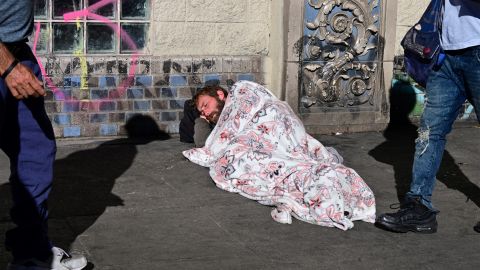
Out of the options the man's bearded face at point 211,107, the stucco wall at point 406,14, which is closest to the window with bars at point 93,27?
the man's bearded face at point 211,107

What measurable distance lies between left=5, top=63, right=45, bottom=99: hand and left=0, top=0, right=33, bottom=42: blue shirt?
14 cm

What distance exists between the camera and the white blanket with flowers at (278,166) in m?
5.53

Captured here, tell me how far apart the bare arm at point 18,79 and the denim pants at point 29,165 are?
214mm

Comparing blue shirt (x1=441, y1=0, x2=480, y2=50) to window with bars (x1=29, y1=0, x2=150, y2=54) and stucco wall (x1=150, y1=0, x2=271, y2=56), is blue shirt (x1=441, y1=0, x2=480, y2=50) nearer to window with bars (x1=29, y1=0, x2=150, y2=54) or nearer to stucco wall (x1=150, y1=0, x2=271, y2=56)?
stucco wall (x1=150, y1=0, x2=271, y2=56)

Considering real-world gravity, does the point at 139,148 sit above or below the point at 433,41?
below

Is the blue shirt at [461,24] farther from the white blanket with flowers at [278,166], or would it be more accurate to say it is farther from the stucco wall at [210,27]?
the stucco wall at [210,27]

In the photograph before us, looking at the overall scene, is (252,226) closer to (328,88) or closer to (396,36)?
(328,88)

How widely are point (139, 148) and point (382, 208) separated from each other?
2.36 metres

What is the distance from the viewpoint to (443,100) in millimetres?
5312

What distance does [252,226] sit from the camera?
543cm

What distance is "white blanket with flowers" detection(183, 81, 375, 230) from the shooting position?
5527 mm

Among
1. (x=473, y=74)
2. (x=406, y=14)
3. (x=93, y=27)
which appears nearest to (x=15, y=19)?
(x=473, y=74)

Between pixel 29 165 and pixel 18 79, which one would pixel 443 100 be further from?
A: pixel 18 79

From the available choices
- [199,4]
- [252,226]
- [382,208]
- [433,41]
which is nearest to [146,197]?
[252,226]
